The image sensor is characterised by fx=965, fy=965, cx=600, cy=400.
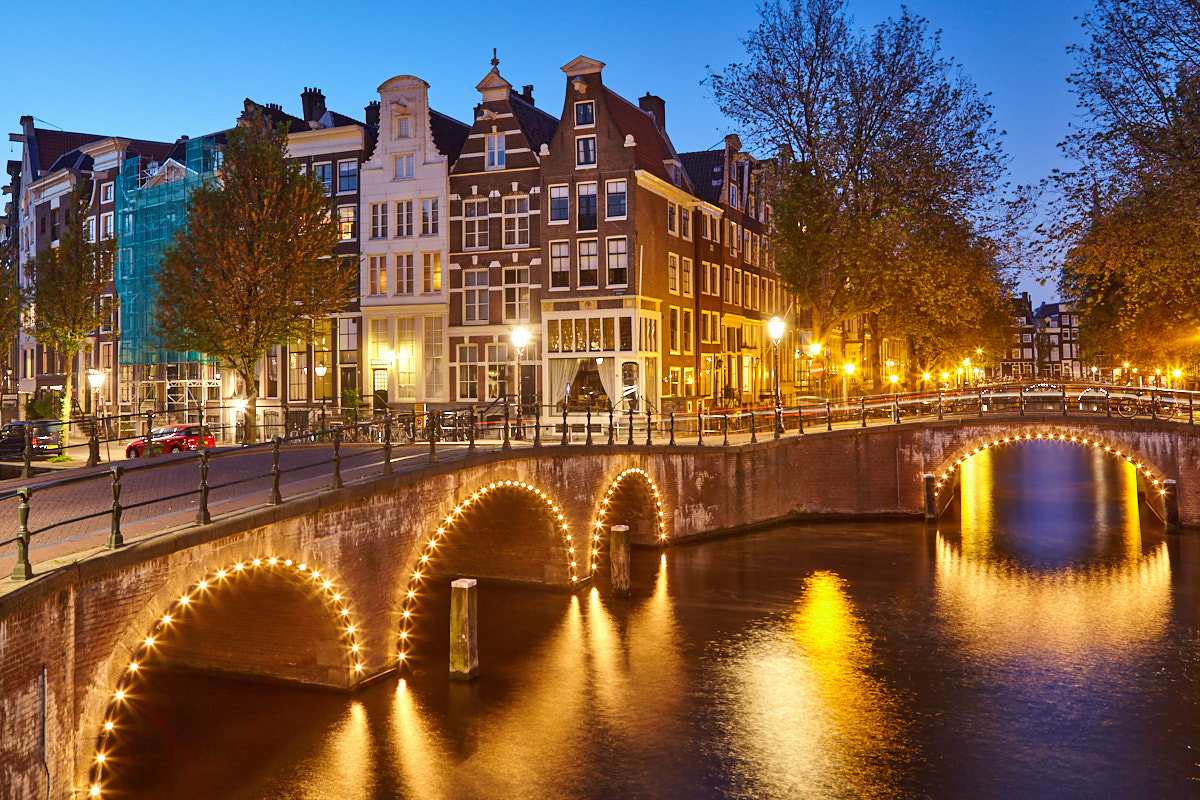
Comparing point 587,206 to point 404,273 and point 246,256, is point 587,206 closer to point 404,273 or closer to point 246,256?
point 404,273

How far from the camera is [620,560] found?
23.8 m

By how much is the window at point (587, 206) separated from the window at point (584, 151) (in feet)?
2.99

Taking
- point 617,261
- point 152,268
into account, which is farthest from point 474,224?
point 152,268

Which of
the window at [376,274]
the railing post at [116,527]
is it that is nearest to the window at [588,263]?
the window at [376,274]

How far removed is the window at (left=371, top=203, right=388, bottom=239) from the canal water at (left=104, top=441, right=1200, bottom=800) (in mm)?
22541

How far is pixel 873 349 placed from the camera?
146ft

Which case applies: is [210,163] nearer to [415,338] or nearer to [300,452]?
[415,338]

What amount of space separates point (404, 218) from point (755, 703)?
1203 inches

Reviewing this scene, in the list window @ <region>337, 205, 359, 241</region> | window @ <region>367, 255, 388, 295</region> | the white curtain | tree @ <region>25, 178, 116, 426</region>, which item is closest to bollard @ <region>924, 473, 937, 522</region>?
the white curtain

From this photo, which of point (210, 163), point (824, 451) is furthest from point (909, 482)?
point (210, 163)

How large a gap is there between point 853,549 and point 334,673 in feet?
58.1

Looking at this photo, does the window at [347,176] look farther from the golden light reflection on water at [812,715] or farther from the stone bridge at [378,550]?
the golden light reflection on water at [812,715]

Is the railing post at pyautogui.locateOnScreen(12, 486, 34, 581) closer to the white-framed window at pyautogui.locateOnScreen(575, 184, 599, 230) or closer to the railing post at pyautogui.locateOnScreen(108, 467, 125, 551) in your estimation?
the railing post at pyautogui.locateOnScreen(108, 467, 125, 551)

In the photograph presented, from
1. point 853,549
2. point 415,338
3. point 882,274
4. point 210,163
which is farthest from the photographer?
point 210,163
